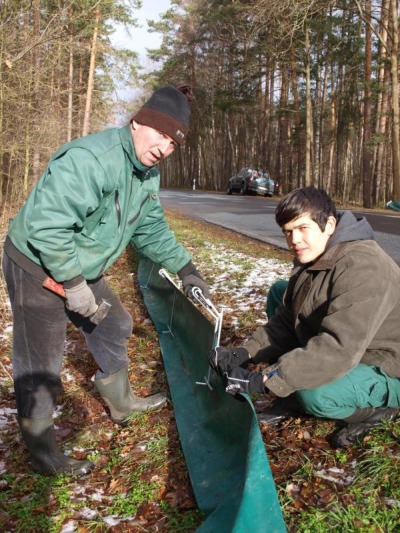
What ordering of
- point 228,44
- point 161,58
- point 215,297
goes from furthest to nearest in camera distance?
point 161,58 < point 228,44 < point 215,297

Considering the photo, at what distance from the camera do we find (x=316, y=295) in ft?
8.93

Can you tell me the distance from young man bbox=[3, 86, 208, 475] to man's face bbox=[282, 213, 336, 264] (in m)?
0.82

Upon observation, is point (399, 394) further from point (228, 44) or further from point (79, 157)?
point (228, 44)

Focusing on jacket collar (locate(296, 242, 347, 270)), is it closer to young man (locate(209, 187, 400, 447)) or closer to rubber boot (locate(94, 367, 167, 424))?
young man (locate(209, 187, 400, 447))

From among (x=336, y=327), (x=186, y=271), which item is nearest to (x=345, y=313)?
(x=336, y=327)

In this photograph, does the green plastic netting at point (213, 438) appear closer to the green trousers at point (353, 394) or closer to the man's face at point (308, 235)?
the green trousers at point (353, 394)

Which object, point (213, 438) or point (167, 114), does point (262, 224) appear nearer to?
point (167, 114)

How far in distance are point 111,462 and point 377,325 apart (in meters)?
1.85

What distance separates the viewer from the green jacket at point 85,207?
242 centimetres

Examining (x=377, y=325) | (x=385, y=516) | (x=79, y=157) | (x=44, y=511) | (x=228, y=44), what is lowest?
(x=44, y=511)

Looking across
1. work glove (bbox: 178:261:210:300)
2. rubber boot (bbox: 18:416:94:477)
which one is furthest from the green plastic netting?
rubber boot (bbox: 18:416:94:477)

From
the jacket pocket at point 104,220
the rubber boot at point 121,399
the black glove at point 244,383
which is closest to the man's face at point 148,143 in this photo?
the jacket pocket at point 104,220

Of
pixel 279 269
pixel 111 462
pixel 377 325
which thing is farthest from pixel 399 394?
pixel 279 269

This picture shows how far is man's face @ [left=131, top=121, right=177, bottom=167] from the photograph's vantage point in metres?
2.70
